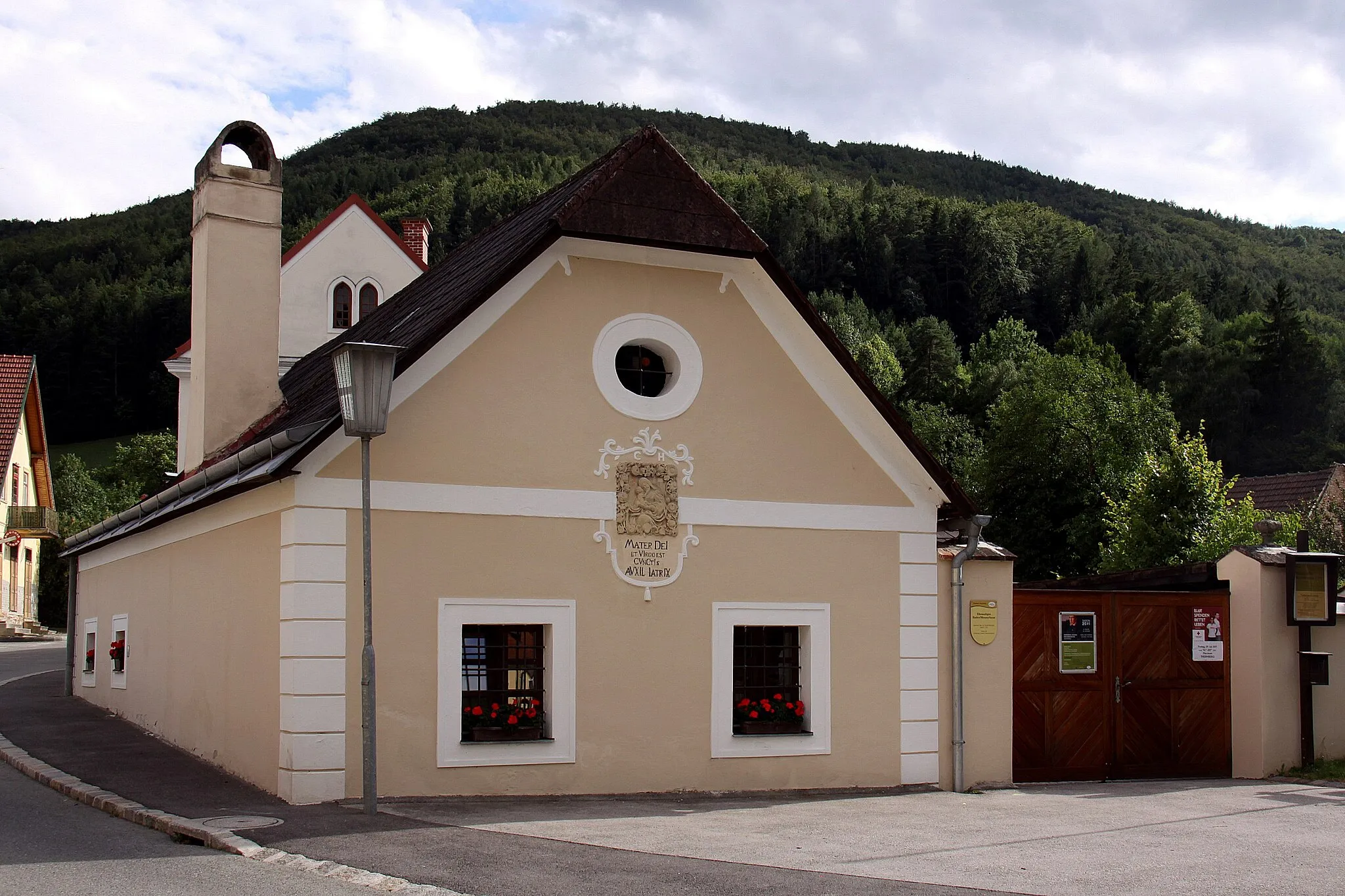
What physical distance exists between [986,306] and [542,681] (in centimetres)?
9698

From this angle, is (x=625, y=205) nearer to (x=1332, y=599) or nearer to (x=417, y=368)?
(x=417, y=368)

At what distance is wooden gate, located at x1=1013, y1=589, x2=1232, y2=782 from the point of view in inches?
562

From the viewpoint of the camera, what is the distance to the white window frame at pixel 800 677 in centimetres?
1259

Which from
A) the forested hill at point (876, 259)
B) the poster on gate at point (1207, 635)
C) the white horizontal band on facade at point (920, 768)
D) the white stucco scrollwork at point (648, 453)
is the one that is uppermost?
the forested hill at point (876, 259)

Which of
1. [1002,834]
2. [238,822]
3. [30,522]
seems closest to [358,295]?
[238,822]

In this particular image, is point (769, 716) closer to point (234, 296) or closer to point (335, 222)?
point (234, 296)

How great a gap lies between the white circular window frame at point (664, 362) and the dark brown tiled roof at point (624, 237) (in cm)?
79

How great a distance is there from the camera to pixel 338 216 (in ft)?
107

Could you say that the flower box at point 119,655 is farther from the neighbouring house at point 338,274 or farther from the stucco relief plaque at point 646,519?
the neighbouring house at point 338,274

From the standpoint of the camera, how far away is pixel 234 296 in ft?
46.4

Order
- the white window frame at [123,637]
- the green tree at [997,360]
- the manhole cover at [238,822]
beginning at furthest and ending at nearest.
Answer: the green tree at [997,360] < the white window frame at [123,637] < the manhole cover at [238,822]

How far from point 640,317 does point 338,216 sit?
21910 mm

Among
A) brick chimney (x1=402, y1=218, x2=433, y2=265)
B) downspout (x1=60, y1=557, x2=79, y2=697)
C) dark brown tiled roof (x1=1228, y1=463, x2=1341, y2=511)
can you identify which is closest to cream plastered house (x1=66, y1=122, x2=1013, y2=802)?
downspout (x1=60, y1=557, x2=79, y2=697)

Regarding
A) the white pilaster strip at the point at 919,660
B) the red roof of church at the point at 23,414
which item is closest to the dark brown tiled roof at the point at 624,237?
the white pilaster strip at the point at 919,660
